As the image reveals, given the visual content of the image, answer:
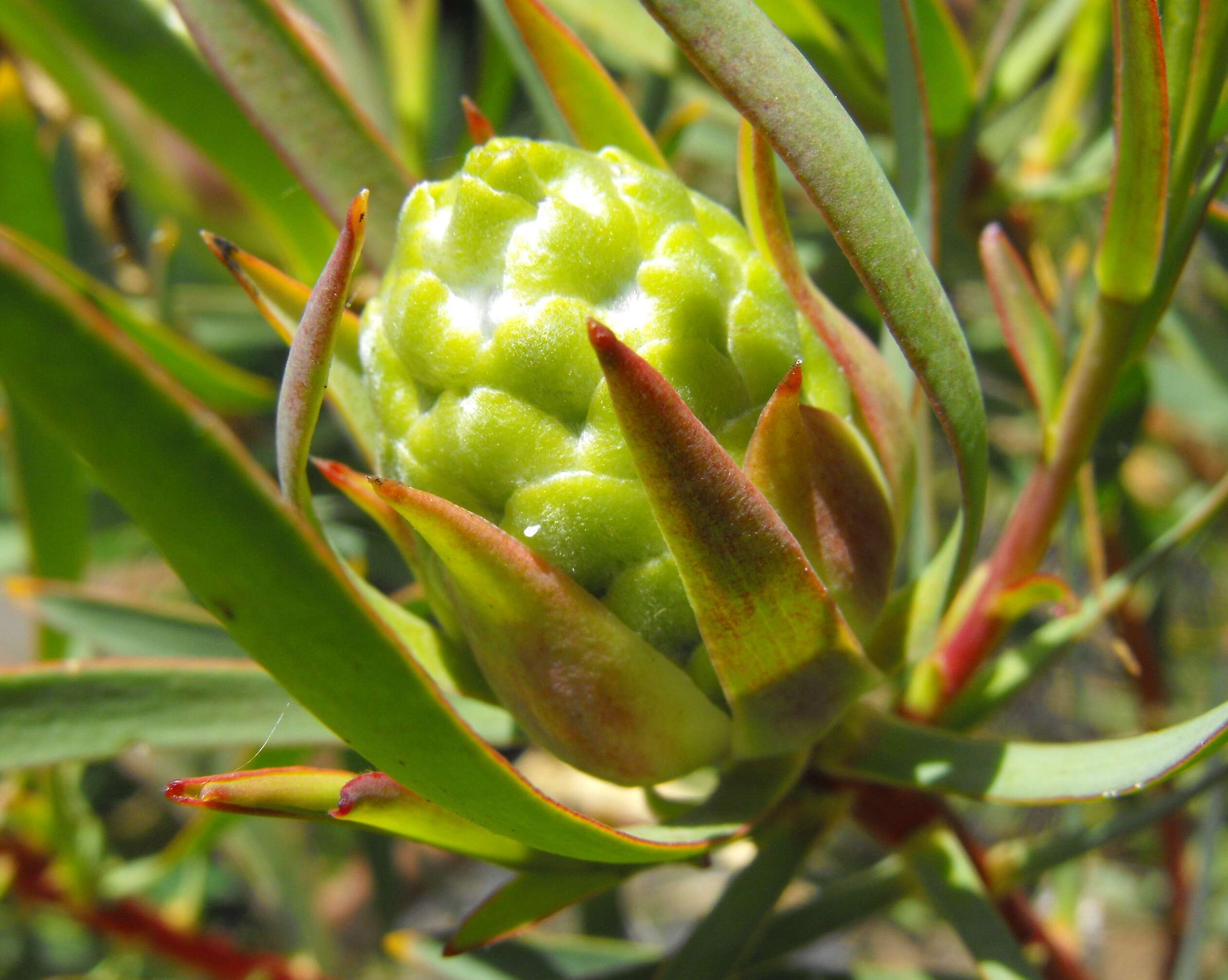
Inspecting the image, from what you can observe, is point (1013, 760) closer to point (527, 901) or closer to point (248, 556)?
point (527, 901)

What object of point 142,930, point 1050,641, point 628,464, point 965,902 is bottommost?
point 142,930

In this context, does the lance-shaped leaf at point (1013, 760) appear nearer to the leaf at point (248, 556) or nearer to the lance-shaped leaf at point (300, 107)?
the leaf at point (248, 556)

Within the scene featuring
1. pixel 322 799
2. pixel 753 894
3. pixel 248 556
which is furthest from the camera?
pixel 753 894

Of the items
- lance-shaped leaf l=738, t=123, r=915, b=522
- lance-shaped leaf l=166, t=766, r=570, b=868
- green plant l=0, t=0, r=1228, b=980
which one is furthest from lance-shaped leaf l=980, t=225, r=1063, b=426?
lance-shaped leaf l=166, t=766, r=570, b=868

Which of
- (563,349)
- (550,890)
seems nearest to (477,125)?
(563,349)

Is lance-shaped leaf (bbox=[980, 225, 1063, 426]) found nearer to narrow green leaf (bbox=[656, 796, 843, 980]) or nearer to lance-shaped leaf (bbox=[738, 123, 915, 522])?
lance-shaped leaf (bbox=[738, 123, 915, 522])

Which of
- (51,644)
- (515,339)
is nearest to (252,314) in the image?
(51,644)

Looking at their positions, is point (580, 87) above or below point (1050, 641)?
above

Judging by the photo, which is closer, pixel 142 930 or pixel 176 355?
pixel 176 355
